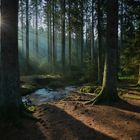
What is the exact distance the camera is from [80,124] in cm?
941

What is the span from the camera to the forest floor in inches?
328

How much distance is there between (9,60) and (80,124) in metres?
3.06

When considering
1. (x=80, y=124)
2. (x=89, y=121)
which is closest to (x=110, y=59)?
(x=89, y=121)

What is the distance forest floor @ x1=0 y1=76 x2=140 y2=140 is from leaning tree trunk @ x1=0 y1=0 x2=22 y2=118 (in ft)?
2.22

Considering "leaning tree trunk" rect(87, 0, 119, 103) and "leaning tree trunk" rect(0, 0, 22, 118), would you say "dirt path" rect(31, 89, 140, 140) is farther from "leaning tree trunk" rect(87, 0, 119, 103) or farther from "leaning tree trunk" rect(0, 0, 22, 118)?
"leaning tree trunk" rect(0, 0, 22, 118)

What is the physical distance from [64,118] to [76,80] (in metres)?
20.2

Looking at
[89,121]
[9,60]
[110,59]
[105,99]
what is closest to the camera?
[9,60]

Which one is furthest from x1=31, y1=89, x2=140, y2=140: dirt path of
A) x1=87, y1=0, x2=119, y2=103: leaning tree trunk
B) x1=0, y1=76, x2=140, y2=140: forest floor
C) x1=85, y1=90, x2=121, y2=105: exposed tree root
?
x1=87, y1=0, x2=119, y2=103: leaning tree trunk

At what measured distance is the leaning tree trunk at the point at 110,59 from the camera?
1259 centimetres

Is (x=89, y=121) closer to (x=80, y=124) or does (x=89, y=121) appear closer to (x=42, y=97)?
(x=80, y=124)

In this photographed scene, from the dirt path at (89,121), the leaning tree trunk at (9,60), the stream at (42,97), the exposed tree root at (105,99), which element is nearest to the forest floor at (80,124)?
the dirt path at (89,121)

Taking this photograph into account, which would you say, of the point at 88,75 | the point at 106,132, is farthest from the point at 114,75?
the point at 88,75

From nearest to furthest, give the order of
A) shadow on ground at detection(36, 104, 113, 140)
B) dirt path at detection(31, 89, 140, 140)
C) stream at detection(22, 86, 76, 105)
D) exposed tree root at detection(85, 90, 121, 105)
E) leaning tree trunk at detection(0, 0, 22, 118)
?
shadow on ground at detection(36, 104, 113, 140), dirt path at detection(31, 89, 140, 140), leaning tree trunk at detection(0, 0, 22, 118), exposed tree root at detection(85, 90, 121, 105), stream at detection(22, 86, 76, 105)

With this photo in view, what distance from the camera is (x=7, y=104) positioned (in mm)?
9445
